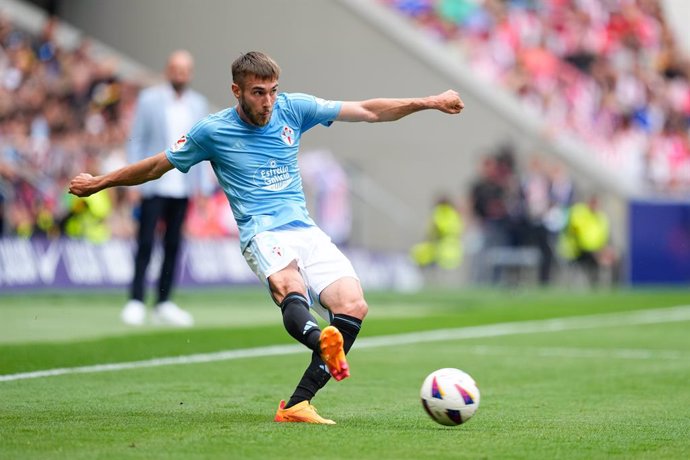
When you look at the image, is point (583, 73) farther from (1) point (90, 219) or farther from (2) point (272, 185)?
(2) point (272, 185)

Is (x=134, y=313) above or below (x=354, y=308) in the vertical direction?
below

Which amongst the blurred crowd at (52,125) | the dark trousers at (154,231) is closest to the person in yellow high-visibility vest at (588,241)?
the blurred crowd at (52,125)

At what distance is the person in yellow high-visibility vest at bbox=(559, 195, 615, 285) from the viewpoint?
26.1 metres

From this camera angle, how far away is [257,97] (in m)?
7.07

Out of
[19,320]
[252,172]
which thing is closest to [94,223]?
[19,320]

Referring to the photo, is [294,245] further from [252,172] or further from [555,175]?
[555,175]

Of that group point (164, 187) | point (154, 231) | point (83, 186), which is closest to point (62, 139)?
point (154, 231)

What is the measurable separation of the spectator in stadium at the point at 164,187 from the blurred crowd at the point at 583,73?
52.0 ft

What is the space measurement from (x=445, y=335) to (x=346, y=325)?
258 inches

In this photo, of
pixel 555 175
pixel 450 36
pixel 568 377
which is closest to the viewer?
pixel 568 377

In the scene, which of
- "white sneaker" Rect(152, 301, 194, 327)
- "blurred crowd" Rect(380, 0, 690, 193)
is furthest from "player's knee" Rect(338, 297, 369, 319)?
"blurred crowd" Rect(380, 0, 690, 193)

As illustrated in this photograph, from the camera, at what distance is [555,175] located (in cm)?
2611

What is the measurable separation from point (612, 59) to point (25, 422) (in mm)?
25801

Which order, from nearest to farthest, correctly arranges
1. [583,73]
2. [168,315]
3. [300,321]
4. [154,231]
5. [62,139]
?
[300,321] → [168,315] → [154,231] → [62,139] → [583,73]
